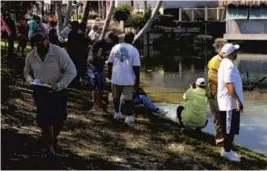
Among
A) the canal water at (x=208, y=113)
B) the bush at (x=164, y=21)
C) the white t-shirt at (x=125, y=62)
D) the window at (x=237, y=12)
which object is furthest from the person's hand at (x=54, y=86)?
the bush at (x=164, y=21)

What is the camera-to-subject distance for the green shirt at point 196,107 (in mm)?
8266

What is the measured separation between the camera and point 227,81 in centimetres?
669

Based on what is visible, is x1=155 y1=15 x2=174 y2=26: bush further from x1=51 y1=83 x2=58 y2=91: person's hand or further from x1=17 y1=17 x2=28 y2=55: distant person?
x1=51 y1=83 x2=58 y2=91: person's hand

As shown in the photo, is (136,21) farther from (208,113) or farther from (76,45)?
(208,113)

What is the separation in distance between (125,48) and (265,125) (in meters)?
4.04

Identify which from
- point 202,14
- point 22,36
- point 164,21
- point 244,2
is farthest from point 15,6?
point 164,21

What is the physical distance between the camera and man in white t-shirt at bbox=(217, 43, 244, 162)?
6.70 meters

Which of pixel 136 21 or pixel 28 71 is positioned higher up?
pixel 28 71

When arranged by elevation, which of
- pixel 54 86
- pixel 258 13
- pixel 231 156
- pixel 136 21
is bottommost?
pixel 136 21

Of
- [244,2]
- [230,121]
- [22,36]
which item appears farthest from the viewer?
[244,2]

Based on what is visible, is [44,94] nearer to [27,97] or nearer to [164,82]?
[27,97]

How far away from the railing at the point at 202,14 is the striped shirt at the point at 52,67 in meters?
32.0

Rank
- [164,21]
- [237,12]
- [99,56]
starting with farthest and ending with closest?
[164,21] < [237,12] < [99,56]

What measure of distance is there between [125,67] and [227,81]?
2109 millimetres
